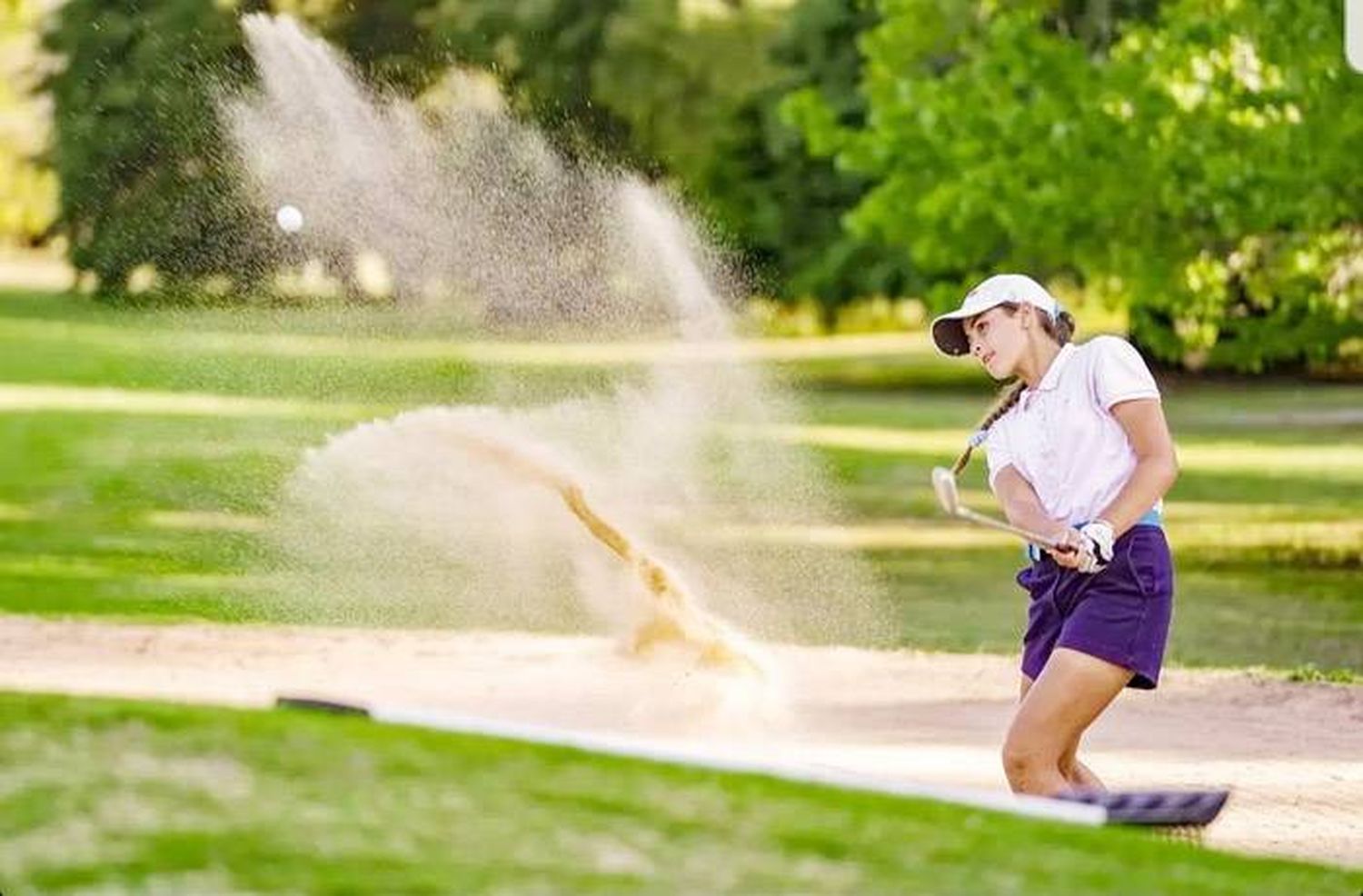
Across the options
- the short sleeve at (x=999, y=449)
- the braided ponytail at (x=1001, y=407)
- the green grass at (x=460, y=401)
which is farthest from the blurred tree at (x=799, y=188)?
the short sleeve at (x=999, y=449)

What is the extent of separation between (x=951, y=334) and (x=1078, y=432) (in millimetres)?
509

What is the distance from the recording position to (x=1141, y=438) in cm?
927

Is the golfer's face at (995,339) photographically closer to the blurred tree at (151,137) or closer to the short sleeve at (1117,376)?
the short sleeve at (1117,376)

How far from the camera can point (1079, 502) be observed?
9383mm

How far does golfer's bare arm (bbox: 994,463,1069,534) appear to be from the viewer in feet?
30.9

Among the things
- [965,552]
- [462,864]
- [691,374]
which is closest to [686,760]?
[462,864]

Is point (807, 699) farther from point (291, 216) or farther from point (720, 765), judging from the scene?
point (291, 216)

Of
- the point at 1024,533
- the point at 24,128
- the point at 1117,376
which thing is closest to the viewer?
the point at 1024,533

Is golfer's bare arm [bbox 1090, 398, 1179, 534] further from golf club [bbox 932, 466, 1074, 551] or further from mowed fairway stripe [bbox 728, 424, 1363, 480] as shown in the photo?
mowed fairway stripe [bbox 728, 424, 1363, 480]

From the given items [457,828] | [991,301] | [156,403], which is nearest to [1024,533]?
[991,301]

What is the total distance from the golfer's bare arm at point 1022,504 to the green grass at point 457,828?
44.9 inches

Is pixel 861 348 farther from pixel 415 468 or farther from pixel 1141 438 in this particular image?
pixel 1141 438

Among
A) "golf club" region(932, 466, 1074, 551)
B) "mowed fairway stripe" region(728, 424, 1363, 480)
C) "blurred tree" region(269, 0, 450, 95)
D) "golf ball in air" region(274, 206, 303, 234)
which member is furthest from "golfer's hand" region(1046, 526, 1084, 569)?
"blurred tree" region(269, 0, 450, 95)

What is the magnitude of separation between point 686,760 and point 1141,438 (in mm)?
1533
